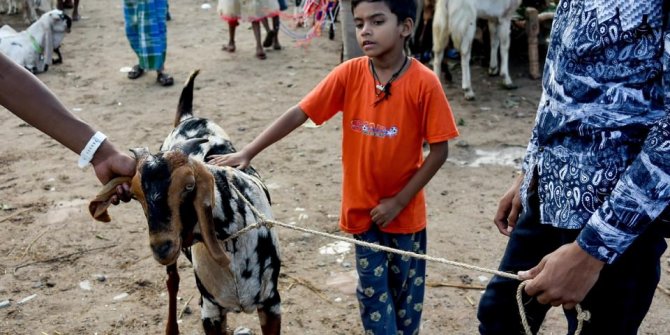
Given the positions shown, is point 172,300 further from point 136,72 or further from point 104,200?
point 136,72

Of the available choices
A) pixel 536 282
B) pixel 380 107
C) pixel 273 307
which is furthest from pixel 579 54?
pixel 273 307

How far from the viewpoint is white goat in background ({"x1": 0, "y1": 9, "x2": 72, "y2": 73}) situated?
939cm

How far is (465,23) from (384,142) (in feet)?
17.9

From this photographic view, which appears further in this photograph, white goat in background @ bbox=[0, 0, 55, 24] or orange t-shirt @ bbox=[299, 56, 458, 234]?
white goat in background @ bbox=[0, 0, 55, 24]

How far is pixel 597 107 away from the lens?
189cm

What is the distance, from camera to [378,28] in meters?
2.78

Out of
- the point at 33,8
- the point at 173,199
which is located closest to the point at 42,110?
the point at 173,199

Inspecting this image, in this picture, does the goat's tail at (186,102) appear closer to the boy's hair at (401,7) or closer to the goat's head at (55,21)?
the boy's hair at (401,7)

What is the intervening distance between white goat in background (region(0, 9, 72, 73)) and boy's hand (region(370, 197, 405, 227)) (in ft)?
26.4

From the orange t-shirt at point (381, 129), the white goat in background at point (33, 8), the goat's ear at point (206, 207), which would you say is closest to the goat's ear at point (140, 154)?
the goat's ear at point (206, 207)

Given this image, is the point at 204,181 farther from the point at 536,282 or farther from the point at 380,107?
the point at 536,282

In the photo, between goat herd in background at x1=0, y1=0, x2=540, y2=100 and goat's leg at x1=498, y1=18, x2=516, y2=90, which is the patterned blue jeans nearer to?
goat herd in background at x1=0, y1=0, x2=540, y2=100

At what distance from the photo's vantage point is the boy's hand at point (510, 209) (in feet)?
8.21

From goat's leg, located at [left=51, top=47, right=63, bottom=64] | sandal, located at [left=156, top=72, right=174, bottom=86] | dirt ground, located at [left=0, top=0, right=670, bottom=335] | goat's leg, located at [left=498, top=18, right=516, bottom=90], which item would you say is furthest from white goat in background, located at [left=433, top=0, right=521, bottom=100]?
goat's leg, located at [left=51, top=47, right=63, bottom=64]
